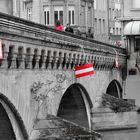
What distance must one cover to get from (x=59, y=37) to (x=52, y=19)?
1613 inches

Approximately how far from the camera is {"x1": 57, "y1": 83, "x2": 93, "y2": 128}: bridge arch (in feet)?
157

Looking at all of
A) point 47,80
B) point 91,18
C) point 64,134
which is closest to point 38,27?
point 47,80

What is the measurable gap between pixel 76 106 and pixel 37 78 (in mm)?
14857

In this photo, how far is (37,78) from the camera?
34281 millimetres

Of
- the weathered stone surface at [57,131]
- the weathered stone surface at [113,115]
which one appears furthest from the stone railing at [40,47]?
the weathered stone surface at [113,115]

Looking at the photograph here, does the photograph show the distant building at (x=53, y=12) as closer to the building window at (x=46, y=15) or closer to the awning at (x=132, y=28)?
the building window at (x=46, y=15)

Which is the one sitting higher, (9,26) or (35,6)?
(35,6)

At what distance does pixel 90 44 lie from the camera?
49.3 m

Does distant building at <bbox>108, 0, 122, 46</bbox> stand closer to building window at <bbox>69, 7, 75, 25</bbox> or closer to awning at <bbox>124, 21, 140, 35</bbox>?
building window at <bbox>69, 7, 75, 25</bbox>

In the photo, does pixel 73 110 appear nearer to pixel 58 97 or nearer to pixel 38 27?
pixel 58 97

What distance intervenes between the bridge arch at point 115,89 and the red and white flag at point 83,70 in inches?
690

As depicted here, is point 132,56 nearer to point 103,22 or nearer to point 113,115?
point 113,115

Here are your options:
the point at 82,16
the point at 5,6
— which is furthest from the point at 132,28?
the point at 5,6

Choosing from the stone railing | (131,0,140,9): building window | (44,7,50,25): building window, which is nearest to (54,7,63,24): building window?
(44,7,50,25): building window
